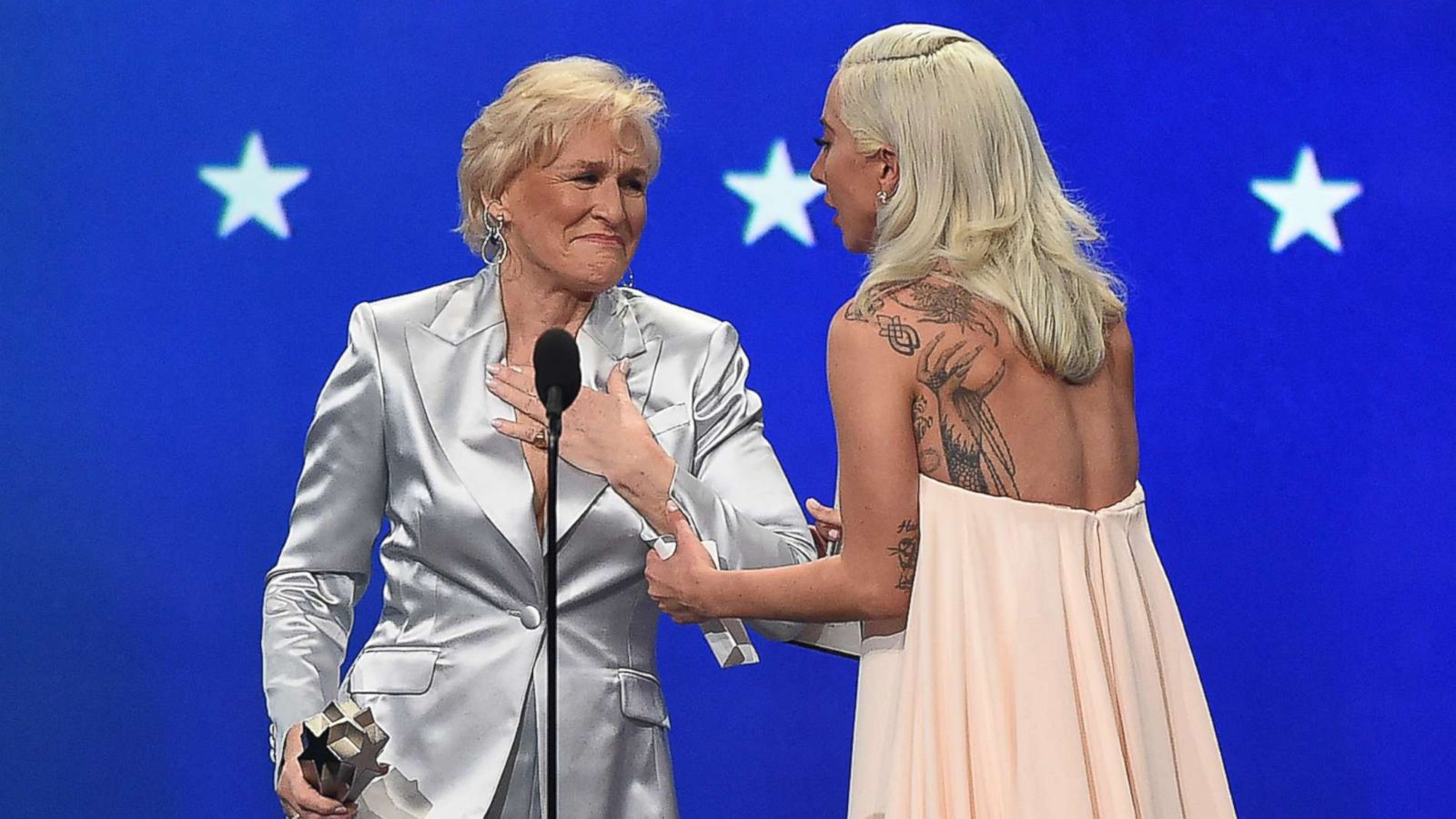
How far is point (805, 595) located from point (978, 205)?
438 mm

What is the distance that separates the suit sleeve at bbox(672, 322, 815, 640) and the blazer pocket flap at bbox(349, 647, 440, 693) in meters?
0.35

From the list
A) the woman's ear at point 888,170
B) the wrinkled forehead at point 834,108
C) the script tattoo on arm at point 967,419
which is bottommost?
the script tattoo on arm at point 967,419

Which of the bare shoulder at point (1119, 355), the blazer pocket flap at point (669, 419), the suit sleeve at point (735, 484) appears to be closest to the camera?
the bare shoulder at point (1119, 355)

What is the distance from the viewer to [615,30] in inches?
125

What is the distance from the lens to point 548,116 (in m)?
2.21

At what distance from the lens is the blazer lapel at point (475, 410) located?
2.10 meters

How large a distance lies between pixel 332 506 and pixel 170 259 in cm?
113

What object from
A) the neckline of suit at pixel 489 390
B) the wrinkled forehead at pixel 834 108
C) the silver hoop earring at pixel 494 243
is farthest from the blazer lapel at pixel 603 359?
the wrinkled forehead at pixel 834 108

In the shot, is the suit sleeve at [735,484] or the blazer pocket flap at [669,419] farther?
the blazer pocket flap at [669,419]

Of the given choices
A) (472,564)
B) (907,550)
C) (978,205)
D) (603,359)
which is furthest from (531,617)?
(978,205)

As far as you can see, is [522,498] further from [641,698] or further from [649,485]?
[641,698]

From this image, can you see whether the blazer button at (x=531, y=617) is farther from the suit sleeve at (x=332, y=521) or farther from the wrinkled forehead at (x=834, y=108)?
the wrinkled forehead at (x=834, y=108)

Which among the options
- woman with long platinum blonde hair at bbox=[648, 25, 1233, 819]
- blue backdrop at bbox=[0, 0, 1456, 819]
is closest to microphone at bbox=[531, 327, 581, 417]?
woman with long platinum blonde hair at bbox=[648, 25, 1233, 819]

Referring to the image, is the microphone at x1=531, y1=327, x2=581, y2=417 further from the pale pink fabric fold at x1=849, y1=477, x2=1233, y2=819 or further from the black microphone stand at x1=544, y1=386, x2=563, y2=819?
the pale pink fabric fold at x1=849, y1=477, x2=1233, y2=819
